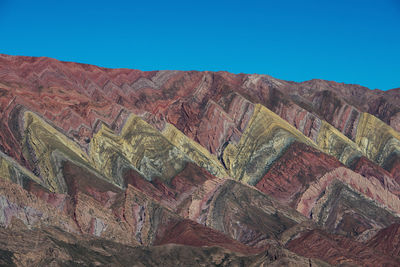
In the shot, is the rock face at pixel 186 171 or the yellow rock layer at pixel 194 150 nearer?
the rock face at pixel 186 171

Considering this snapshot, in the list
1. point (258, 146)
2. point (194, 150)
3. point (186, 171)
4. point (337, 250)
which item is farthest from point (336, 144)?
point (337, 250)

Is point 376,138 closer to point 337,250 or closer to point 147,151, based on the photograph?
point 147,151

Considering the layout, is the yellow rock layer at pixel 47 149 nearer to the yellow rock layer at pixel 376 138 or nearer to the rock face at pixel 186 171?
the rock face at pixel 186 171

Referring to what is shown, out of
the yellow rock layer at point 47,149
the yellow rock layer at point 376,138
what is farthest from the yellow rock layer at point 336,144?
the yellow rock layer at point 47,149

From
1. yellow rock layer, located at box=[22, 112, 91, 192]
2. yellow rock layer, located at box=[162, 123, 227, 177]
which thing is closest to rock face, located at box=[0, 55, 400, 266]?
yellow rock layer, located at box=[22, 112, 91, 192]

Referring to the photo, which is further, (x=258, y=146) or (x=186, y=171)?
(x=258, y=146)
